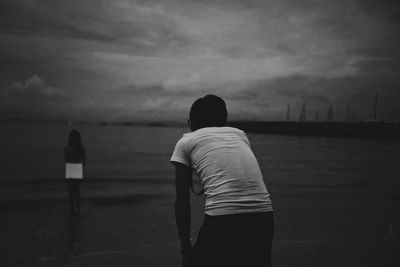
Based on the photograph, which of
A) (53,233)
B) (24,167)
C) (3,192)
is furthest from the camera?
(24,167)

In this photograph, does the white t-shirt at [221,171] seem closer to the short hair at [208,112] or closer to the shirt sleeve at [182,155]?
the shirt sleeve at [182,155]

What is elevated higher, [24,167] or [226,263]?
[226,263]

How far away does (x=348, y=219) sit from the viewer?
8922mm

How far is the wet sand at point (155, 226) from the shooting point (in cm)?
548

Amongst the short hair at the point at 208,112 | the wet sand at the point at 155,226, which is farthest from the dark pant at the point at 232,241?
the wet sand at the point at 155,226

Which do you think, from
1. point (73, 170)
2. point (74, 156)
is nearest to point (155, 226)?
point (73, 170)

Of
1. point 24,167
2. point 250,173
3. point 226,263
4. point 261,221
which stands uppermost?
point 250,173

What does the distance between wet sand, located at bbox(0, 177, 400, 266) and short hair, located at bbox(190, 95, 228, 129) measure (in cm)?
350

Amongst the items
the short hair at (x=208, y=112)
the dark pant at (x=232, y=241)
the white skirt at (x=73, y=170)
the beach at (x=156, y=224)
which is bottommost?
the beach at (x=156, y=224)

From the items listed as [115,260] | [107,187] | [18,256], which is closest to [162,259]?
[115,260]

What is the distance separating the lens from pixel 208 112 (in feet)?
7.50

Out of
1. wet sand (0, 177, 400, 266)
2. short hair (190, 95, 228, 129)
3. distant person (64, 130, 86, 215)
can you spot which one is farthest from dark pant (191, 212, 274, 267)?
distant person (64, 130, 86, 215)

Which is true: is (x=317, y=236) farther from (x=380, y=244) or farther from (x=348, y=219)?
(x=348, y=219)

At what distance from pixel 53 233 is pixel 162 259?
11.2ft
